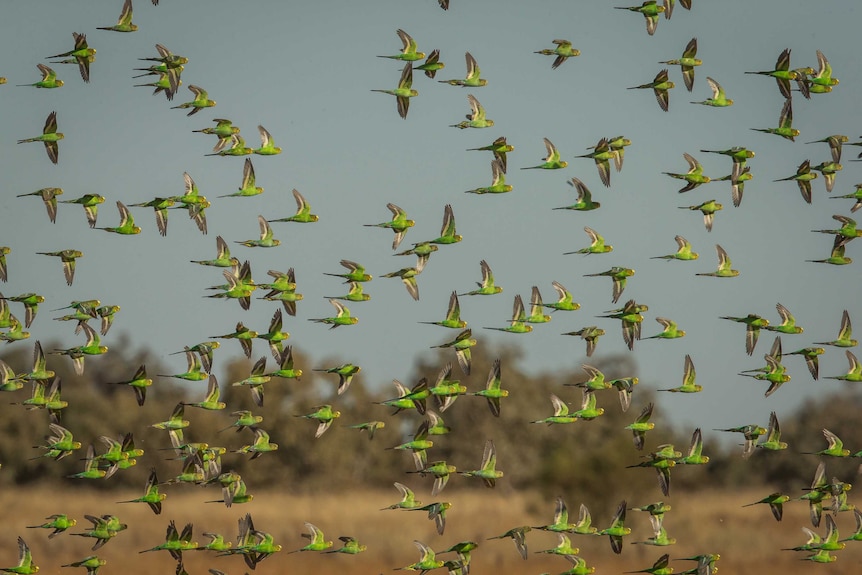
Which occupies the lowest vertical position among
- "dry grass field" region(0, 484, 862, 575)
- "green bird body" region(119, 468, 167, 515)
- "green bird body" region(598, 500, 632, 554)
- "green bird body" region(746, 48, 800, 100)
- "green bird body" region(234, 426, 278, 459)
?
"dry grass field" region(0, 484, 862, 575)

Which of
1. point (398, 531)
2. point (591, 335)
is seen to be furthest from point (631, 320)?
point (398, 531)

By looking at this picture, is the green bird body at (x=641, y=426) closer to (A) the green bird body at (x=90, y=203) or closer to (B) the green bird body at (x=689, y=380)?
(B) the green bird body at (x=689, y=380)

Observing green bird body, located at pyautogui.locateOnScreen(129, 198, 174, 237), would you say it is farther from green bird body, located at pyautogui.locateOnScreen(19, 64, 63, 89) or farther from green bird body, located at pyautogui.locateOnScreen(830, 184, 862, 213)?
green bird body, located at pyautogui.locateOnScreen(830, 184, 862, 213)

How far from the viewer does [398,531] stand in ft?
163

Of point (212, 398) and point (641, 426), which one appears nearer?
point (641, 426)

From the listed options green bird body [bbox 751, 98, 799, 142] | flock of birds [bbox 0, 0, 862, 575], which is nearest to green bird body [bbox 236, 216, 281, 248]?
flock of birds [bbox 0, 0, 862, 575]

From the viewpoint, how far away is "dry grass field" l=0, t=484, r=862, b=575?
44.2m

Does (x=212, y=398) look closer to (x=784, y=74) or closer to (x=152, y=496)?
(x=152, y=496)

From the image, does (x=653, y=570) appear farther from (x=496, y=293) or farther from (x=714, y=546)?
(x=714, y=546)

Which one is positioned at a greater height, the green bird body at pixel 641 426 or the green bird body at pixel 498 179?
the green bird body at pixel 498 179

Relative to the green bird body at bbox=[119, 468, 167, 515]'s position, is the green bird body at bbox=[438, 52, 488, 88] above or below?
above

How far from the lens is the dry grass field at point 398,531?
4425 centimetres

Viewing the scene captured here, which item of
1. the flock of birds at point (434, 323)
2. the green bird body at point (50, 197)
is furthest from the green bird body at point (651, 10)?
the green bird body at point (50, 197)

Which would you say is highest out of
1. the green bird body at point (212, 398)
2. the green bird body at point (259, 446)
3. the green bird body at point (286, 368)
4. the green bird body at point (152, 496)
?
the green bird body at point (286, 368)
